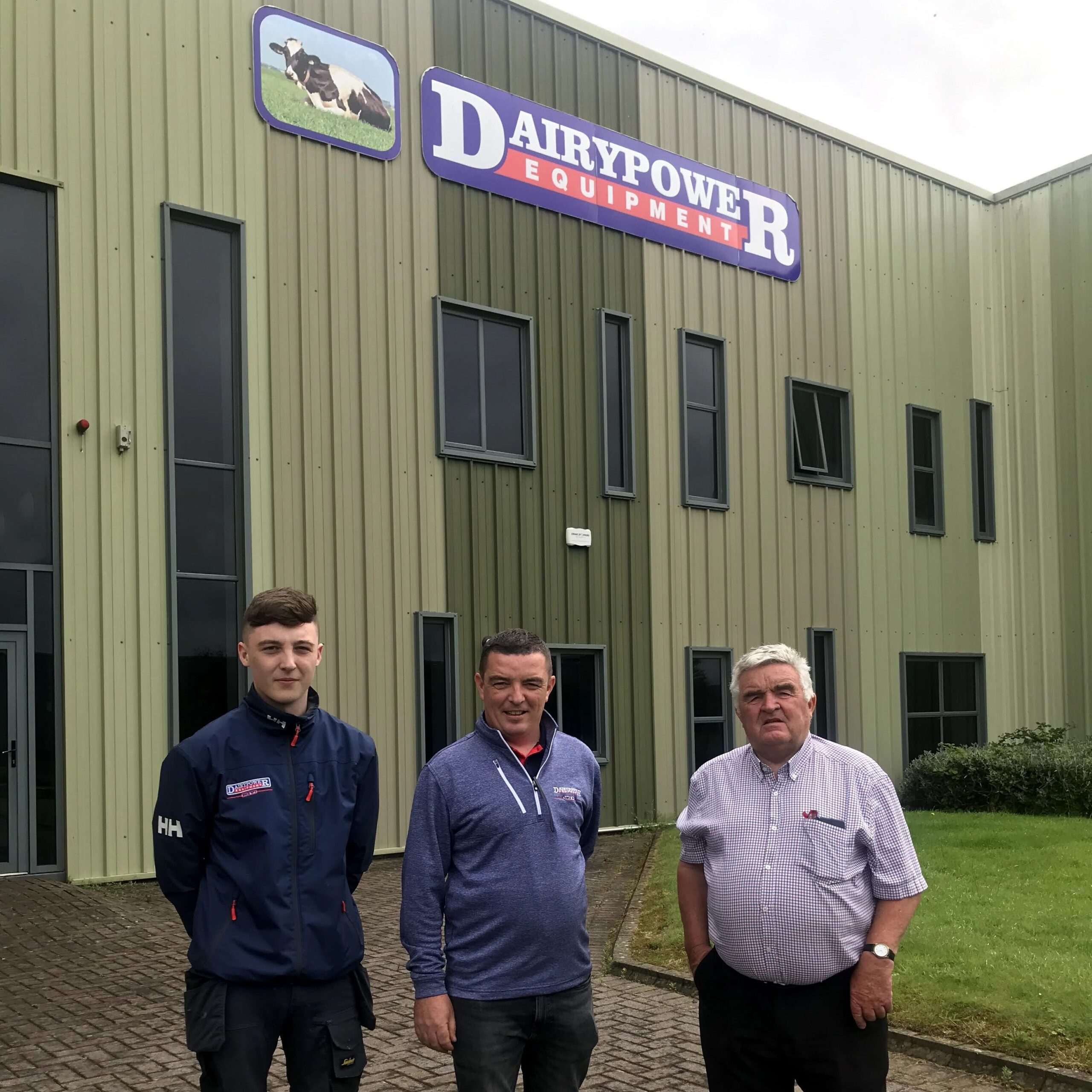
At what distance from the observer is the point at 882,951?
3814 millimetres

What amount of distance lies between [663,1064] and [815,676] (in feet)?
40.3

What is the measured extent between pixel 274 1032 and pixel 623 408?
13.6 m

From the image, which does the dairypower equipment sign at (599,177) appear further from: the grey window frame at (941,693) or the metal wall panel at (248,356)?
the grey window frame at (941,693)

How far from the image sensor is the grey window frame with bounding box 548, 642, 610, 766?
52.5 feet

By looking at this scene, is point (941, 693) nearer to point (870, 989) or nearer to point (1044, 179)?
point (1044, 179)

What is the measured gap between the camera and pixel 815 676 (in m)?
18.3

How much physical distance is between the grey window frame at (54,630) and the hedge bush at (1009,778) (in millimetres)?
11660

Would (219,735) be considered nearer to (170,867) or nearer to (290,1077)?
(170,867)

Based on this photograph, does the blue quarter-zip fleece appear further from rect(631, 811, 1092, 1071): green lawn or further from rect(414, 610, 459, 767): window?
rect(414, 610, 459, 767): window

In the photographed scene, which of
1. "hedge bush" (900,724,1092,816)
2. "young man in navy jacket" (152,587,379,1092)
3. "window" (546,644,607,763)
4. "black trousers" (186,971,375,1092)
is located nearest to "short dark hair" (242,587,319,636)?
"young man in navy jacket" (152,587,379,1092)

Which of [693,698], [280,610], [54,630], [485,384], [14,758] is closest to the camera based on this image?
[280,610]

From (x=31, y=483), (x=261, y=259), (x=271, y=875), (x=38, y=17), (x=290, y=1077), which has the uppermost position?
(x=38, y=17)

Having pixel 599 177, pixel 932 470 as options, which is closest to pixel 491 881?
pixel 599 177

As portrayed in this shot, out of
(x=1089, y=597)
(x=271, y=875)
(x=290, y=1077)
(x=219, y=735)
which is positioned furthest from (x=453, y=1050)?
(x=1089, y=597)
